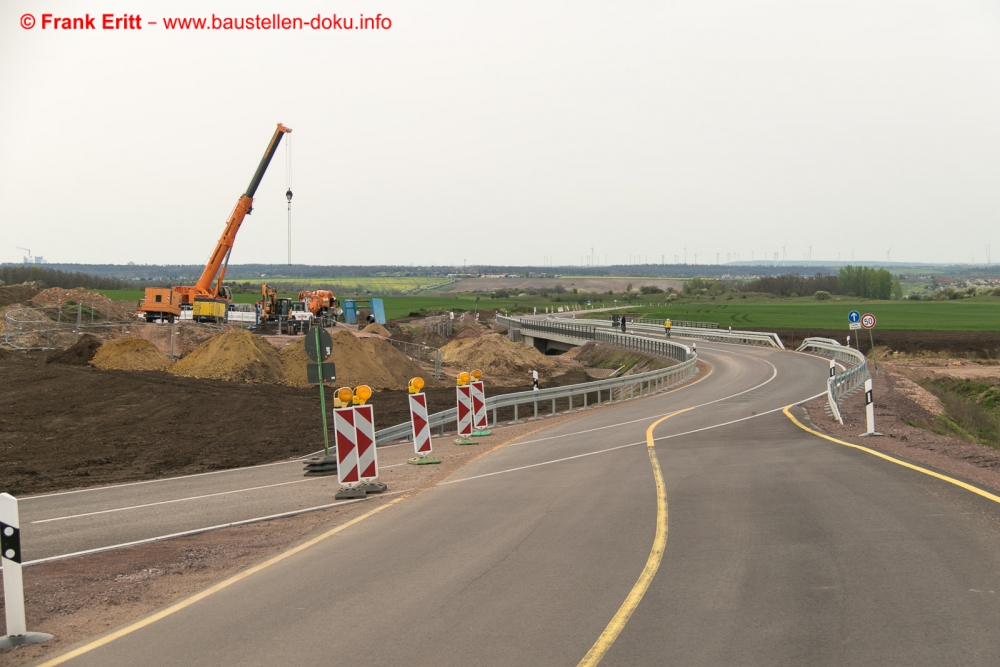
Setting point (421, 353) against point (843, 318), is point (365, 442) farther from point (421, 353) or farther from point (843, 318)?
point (843, 318)

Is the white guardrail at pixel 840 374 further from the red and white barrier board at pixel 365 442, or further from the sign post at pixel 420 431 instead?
the red and white barrier board at pixel 365 442

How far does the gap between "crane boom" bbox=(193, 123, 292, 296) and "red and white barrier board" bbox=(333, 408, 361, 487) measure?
136ft

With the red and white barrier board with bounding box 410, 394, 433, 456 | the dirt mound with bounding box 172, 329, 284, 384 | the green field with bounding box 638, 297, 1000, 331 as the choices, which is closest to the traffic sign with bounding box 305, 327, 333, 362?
the red and white barrier board with bounding box 410, 394, 433, 456

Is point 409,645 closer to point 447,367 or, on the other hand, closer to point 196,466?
point 196,466

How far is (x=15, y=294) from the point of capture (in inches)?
2680

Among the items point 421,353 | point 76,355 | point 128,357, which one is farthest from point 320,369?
point 421,353

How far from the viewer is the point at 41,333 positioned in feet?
142

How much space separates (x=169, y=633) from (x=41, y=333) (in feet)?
139

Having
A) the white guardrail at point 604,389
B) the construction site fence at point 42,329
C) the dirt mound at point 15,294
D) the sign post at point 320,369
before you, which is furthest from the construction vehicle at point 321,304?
the sign post at point 320,369

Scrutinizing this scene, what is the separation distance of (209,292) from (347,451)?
43974mm

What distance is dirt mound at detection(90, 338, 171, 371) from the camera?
35.5 meters

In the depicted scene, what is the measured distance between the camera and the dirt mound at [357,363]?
38.6 m

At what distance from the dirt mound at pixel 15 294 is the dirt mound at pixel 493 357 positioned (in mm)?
35140

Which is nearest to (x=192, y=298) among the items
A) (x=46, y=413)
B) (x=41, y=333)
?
(x=41, y=333)
